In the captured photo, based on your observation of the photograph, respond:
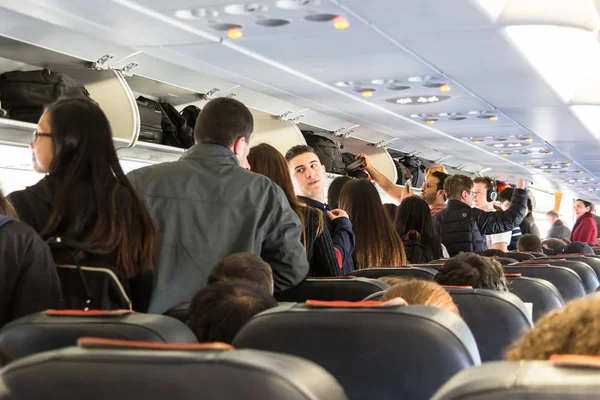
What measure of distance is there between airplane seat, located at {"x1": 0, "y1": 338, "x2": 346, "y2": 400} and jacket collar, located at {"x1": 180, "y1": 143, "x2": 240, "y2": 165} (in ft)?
7.50

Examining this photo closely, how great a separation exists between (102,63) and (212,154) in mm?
2767

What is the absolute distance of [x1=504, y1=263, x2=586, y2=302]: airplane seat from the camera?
4371mm

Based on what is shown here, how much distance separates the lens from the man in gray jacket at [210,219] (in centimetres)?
316

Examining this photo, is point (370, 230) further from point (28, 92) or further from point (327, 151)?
point (327, 151)

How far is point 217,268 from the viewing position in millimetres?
2473

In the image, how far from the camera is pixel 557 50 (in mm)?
6109

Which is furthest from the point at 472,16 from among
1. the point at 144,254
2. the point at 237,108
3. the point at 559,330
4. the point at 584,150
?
the point at 584,150

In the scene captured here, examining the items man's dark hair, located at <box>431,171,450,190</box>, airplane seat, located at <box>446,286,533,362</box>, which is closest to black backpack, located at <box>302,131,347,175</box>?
man's dark hair, located at <box>431,171,450,190</box>

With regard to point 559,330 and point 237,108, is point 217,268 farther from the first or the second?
point 559,330

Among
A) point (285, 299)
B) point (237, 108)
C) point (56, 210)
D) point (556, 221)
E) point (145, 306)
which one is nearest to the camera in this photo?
point (56, 210)

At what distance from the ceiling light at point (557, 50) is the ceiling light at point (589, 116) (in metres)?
1.18

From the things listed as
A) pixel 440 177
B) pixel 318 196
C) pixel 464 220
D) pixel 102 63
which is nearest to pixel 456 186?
pixel 464 220

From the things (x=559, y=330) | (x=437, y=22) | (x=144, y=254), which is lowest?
(x=144, y=254)

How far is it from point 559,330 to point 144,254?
75.4 inches
